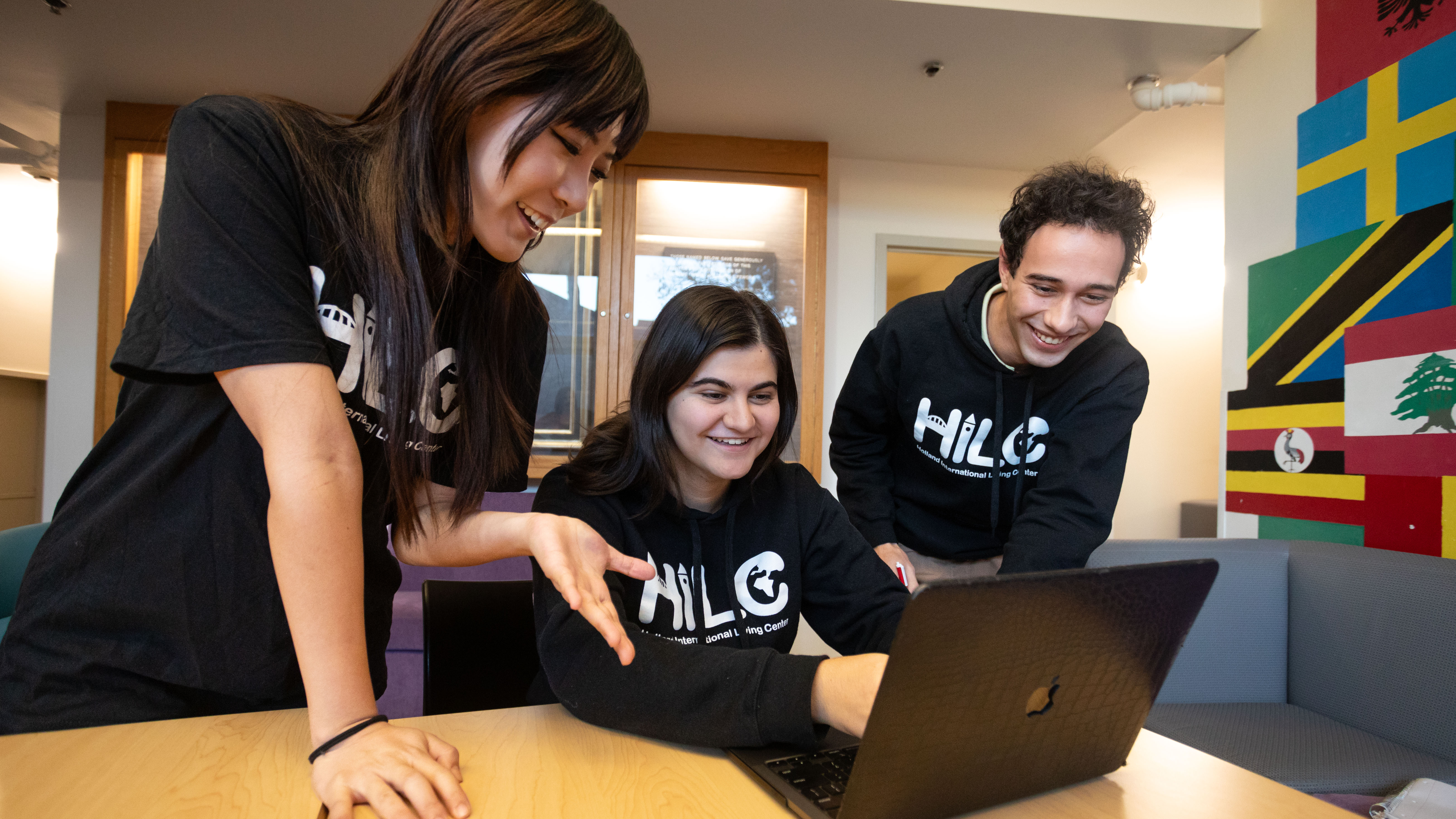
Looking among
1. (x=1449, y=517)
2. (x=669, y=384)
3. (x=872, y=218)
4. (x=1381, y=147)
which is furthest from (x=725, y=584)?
(x=872, y=218)

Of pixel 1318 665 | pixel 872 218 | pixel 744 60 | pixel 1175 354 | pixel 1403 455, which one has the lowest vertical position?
pixel 1318 665

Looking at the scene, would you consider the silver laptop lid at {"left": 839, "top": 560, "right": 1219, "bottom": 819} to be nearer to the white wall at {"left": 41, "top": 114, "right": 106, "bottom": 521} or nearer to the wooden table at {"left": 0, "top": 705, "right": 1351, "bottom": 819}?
the wooden table at {"left": 0, "top": 705, "right": 1351, "bottom": 819}

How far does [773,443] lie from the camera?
4.17ft

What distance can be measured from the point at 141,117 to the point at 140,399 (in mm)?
3914

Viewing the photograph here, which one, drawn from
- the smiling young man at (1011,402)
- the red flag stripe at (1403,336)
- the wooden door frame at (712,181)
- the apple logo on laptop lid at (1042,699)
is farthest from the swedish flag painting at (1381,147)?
the apple logo on laptop lid at (1042,699)

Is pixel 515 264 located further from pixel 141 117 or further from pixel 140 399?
pixel 141 117

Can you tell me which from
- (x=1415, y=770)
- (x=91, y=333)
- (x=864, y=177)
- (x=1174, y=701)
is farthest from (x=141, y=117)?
(x=1415, y=770)

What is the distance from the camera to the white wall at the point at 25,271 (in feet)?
15.6

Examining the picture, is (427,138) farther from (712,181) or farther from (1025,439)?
(712,181)

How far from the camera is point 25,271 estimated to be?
495 cm

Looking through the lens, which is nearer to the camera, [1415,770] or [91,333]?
[1415,770]

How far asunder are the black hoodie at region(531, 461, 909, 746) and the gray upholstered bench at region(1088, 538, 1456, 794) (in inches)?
37.5

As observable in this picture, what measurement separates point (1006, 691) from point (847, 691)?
0.20 meters

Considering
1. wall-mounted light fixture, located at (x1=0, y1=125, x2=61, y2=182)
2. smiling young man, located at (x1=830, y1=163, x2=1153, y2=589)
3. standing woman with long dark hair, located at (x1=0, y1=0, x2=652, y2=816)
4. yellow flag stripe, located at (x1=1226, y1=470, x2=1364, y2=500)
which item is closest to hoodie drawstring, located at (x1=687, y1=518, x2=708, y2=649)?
standing woman with long dark hair, located at (x1=0, y1=0, x2=652, y2=816)
